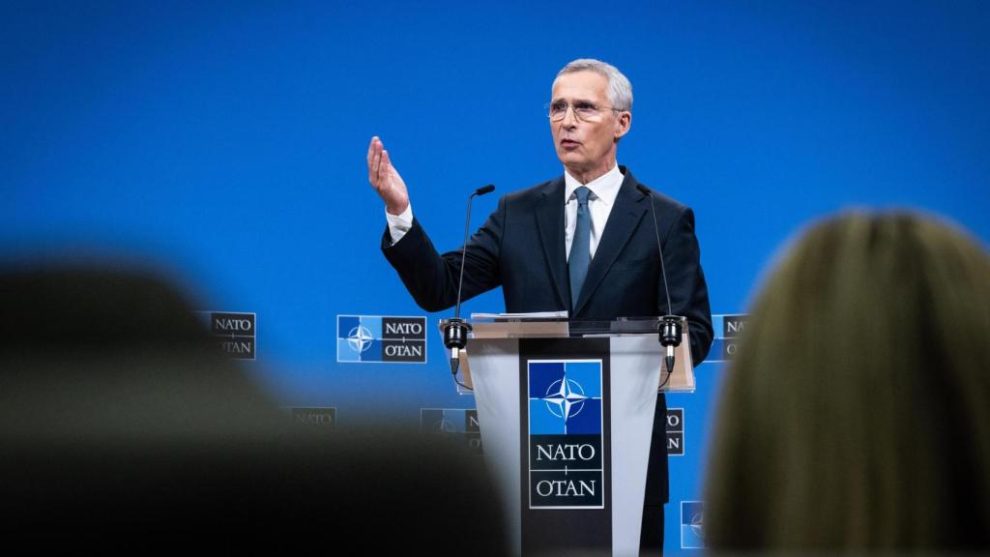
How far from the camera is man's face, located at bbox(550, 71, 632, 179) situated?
4.32 meters

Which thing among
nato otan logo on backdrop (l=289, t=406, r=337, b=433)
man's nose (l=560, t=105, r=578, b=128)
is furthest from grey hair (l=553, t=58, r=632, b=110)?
nato otan logo on backdrop (l=289, t=406, r=337, b=433)

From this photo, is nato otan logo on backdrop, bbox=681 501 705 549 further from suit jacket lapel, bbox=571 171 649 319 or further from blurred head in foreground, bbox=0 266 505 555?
blurred head in foreground, bbox=0 266 505 555

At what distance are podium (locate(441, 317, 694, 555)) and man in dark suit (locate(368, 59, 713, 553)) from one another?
0.27 metres

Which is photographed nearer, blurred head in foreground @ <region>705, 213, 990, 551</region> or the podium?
blurred head in foreground @ <region>705, 213, 990, 551</region>

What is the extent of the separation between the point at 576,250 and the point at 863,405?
3.12m

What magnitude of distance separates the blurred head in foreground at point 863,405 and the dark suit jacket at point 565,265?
2.70 meters

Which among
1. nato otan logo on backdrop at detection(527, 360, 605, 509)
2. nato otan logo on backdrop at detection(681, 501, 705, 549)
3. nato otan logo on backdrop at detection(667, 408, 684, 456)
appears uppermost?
nato otan logo on backdrop at detection(527, 360, 605, 509)

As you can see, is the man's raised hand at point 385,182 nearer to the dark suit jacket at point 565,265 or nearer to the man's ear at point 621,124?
the dark suit jacket at point 565,265

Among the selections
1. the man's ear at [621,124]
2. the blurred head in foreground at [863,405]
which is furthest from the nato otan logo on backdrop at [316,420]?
the man's ear at [621,124]

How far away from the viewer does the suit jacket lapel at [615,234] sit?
12.7 ft

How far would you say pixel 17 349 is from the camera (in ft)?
2.19

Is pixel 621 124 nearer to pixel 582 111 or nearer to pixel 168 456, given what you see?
pixel 582 111

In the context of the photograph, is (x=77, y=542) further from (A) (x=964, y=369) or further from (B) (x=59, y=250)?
(A) (x=964, y=369)

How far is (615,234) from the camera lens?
3.94m
